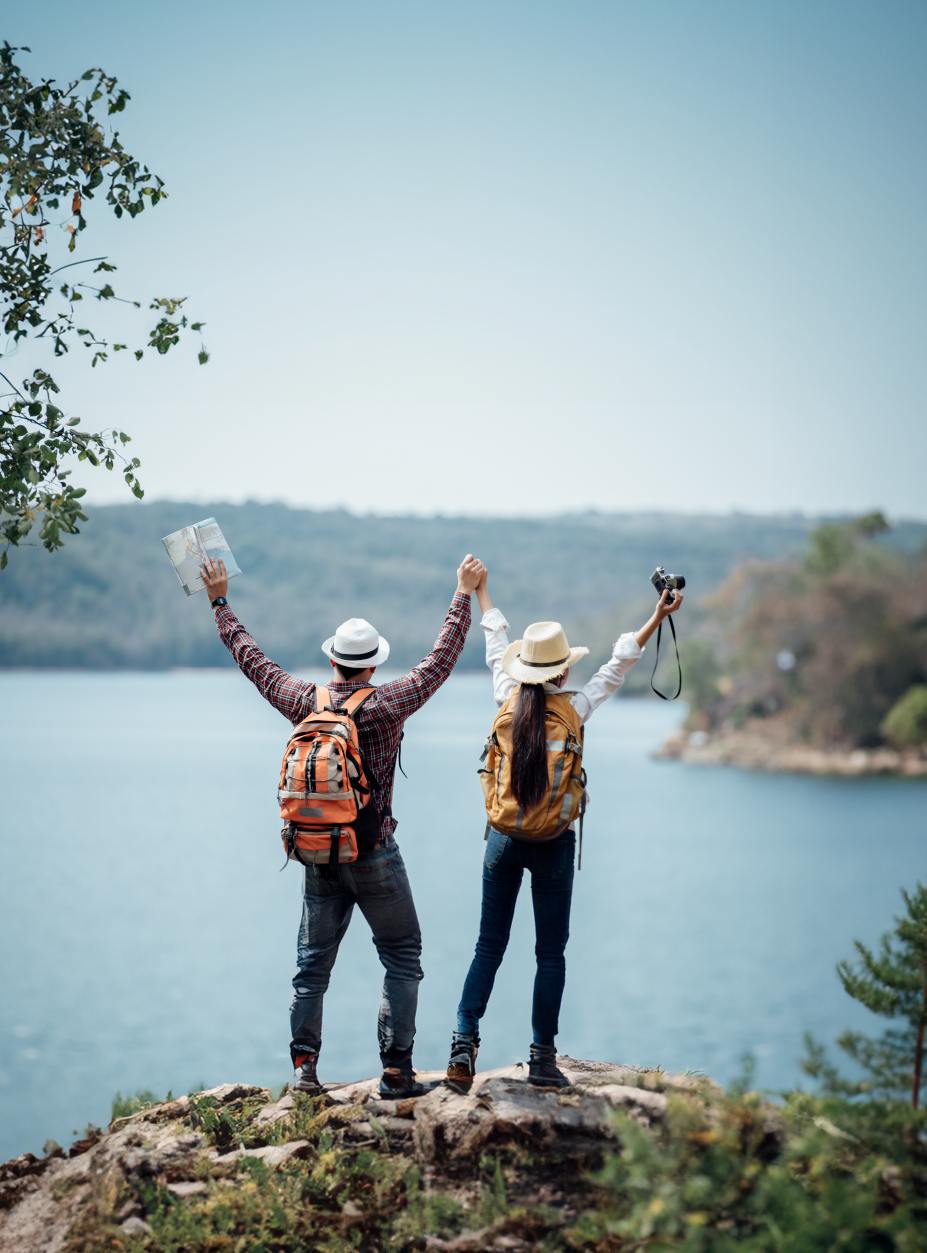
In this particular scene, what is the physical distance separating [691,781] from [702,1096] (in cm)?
6278

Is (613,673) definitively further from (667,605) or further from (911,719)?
(911,719)

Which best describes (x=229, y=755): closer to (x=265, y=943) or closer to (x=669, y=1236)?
(x=265, y=943)

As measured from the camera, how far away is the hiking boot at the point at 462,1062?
13.1ft

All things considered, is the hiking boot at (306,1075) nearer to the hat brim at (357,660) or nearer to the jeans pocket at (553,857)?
the jeans pocket at (553,857)

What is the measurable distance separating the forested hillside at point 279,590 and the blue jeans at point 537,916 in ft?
286

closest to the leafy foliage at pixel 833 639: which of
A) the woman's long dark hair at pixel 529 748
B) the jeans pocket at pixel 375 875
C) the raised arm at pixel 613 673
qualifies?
the raised arm at pixel 613 673

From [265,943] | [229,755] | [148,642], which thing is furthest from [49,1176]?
[148,642]

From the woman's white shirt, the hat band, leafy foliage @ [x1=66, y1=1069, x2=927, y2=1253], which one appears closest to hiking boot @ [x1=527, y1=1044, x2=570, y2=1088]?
leafy foliage @ [x1=66, y1=1069, x2=927, y2=1253]

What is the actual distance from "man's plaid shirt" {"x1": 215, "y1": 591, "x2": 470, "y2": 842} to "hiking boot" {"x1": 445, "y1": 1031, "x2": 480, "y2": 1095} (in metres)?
0.84

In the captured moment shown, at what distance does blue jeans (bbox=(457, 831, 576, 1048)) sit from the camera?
387cm

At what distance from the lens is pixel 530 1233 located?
3.18m

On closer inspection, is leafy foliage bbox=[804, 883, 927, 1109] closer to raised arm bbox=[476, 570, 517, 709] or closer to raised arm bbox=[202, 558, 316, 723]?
raised arm bbox=[476, 570, 517, 709]

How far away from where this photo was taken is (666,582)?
14.0ft

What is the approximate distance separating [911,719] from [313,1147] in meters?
58.7
